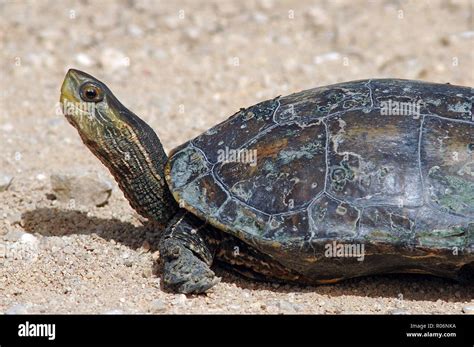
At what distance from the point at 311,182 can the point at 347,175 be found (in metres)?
0.24

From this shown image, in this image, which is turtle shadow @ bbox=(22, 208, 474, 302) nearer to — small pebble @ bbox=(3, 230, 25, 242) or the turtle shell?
small pebble @ bbox=(3, 230, 25, 242)

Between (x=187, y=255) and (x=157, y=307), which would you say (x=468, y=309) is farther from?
(x=157, y=307)

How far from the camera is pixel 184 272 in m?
4.89

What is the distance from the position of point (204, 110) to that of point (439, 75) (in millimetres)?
2915

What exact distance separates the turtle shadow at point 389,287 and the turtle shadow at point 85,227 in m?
0.91

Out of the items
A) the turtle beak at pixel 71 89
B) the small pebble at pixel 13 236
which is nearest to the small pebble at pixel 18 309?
the small pebble at pixel 13 236

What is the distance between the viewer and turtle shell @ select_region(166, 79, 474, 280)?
465cm

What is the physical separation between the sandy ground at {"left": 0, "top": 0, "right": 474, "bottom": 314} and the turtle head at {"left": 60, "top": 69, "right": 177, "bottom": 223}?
0.43 metres

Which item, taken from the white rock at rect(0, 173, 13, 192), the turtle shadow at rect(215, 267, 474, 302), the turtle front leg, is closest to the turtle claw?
the turtle front leg

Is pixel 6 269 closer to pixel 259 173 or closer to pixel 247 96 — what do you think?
pixel 259 173

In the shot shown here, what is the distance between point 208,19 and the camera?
1116 cm

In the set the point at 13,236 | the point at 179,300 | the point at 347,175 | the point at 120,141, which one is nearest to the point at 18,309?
the point at 179,300
